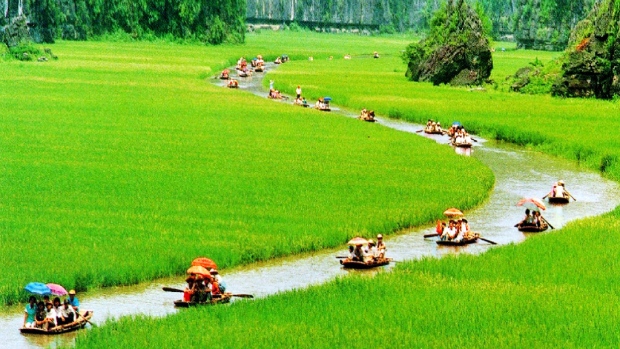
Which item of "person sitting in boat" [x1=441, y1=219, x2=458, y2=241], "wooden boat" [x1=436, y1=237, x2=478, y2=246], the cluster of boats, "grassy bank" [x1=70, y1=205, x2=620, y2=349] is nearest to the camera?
"grassy bank" [x1=70, y1=205, x2=620, y2=349]

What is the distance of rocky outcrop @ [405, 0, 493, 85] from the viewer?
70312mm

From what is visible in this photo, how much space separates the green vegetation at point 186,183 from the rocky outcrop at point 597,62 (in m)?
16.4

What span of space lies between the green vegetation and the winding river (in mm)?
422

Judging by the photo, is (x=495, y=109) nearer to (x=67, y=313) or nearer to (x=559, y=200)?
(x=559, y=200)

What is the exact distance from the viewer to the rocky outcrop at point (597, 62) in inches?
2263

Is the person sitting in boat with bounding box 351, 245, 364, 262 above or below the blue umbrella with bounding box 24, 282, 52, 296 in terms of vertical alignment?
below

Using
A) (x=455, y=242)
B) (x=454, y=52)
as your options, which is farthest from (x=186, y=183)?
(x=454, y=52)

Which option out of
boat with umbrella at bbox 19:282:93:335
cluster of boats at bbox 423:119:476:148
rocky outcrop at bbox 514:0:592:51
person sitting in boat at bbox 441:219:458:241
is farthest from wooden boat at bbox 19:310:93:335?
rocky outcrop at bbox 514:0:592:51

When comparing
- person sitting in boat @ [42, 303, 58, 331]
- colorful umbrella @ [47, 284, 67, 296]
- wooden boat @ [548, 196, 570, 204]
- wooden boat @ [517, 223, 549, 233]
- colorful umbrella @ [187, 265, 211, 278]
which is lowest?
wooden boat @ [548, 196, 570, 204]

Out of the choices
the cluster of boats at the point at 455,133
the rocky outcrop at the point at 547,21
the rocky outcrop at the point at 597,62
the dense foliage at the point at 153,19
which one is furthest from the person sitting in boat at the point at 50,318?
the rocky outcrop at the point at 547,21

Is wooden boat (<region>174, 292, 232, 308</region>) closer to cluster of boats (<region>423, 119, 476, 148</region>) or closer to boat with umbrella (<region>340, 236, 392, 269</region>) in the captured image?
boat with umbrella (<region>340, 236, 392, 269</region>)

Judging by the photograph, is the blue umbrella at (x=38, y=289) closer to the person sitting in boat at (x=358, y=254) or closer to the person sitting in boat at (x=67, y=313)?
the person sitting in boat at (x=67, y=313)

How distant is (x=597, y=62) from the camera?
188 feet

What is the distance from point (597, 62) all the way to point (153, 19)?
68743mm
